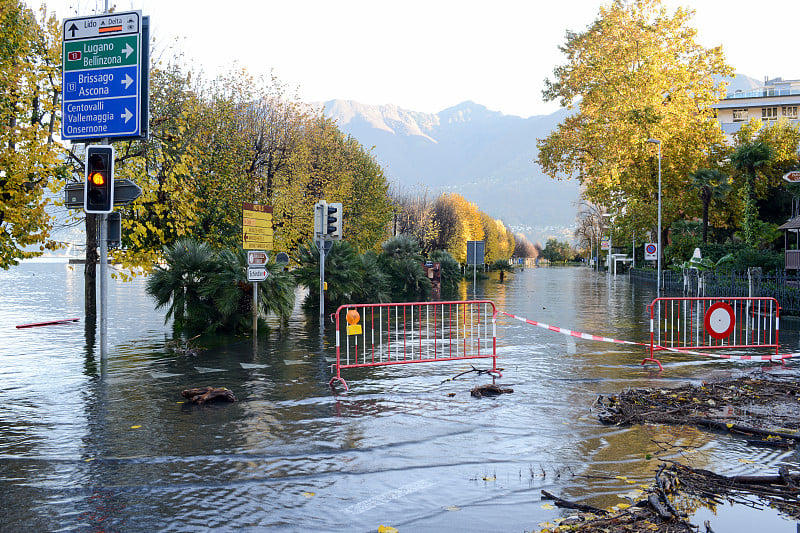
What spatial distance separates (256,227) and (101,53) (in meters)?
6.61

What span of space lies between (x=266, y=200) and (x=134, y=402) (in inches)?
971

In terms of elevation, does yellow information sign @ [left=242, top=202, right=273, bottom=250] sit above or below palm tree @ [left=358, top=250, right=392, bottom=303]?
above

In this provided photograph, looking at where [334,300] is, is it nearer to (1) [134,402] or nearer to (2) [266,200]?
(2) [266,200]

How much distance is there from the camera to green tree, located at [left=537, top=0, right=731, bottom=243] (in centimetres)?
3941

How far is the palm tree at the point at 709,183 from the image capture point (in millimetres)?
41719

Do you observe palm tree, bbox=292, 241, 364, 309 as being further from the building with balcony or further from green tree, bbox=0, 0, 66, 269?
the building with balcony

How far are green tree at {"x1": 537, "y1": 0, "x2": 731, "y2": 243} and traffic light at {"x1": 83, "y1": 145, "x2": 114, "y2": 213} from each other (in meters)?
33.1

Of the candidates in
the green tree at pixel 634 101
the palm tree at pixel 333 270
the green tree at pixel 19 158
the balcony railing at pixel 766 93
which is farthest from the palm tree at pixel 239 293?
the balcony railing at pixel 766 93

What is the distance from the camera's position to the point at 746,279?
28.1 meters

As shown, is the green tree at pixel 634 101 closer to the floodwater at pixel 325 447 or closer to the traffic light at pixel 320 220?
the traffic light at pixel 320 220

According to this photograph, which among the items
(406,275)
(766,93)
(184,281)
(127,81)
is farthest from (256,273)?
(766,93)

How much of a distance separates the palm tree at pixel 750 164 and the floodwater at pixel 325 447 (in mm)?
30692

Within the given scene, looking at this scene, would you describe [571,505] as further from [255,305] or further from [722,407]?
[255,305]

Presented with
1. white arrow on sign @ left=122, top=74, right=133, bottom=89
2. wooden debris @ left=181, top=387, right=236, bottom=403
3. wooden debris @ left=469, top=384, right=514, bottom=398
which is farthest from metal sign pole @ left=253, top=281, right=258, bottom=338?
wooden debris @ left=469, top=384, right=514, bottom=398
